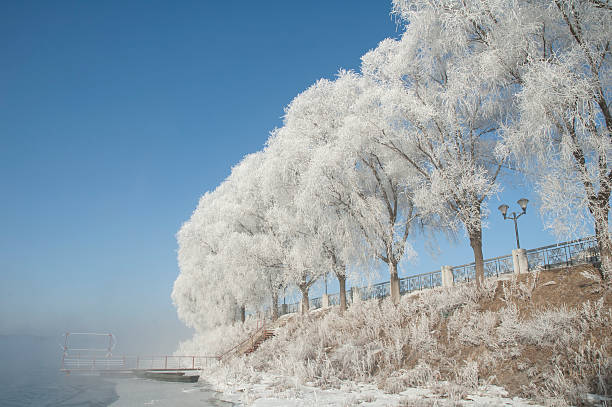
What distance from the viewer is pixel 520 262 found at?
1714 cm

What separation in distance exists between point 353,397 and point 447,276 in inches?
494

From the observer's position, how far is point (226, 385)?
14.9m

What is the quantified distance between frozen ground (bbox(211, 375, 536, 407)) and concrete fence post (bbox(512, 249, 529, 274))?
9225mm

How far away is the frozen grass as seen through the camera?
850 centimetres

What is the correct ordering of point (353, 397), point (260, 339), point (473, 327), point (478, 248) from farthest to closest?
1. point (260, 339)
2. point (478, 248)
3. point (473, 327)
4. point (353, 397)

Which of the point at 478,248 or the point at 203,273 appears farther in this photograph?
the point at 203,273

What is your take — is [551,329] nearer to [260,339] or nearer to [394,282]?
[394,282]

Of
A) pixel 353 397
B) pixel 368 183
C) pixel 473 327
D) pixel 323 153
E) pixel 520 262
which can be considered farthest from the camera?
pixel 368 183

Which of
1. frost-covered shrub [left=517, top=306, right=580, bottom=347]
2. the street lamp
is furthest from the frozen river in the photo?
the street lamp

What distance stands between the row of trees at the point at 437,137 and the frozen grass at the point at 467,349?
7.53 ft

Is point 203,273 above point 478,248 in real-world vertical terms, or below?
above

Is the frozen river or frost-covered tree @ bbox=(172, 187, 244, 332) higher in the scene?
frost-covered tree @ bbox=(172, 187, 244, 332)

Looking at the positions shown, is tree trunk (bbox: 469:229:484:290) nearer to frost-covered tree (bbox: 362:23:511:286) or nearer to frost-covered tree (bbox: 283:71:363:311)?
frost-covered tree (bbox: 362:23:511:286)

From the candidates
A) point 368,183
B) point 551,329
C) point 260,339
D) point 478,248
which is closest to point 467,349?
point 551,329
